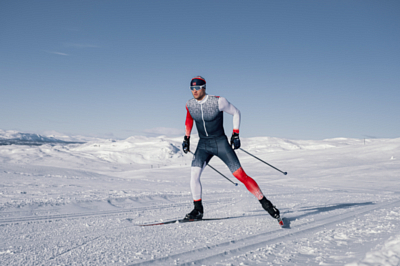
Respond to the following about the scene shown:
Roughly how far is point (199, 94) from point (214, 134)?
0.62 meters

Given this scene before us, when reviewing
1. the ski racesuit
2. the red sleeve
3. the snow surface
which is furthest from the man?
the snow surface

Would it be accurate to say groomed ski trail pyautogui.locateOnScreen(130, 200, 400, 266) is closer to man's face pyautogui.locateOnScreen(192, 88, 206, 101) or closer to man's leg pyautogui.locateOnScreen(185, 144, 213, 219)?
man's leg pyautogui.locateOnScreen(185, 144, 213, 219)

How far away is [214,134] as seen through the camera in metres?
4.18

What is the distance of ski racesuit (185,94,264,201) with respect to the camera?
4078mm

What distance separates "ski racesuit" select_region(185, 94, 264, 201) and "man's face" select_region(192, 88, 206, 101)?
0.16 feet

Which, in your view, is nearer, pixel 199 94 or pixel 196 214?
pixel 199 94

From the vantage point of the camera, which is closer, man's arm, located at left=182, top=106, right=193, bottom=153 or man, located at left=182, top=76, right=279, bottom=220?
man, located at left=182, top=76, right=279, bottom=220

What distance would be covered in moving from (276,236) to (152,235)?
1405mm

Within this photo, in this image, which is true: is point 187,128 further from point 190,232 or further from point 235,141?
point 190,232

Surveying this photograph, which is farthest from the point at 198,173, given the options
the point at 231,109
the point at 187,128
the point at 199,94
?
the point at 199,94

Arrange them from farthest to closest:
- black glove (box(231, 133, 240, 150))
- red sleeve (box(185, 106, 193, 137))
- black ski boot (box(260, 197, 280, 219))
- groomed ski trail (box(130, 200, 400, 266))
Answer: red sleeve (box(185, 106, 193, 137)) < black glove (box(231, 133, 240, 150)) < black ski boot (box(260, 197, 280, 219)) < groomed ski trail (box(130, 200, 400, 266))

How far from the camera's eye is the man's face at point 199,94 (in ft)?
13.5

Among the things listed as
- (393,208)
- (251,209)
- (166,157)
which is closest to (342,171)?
(393,208)

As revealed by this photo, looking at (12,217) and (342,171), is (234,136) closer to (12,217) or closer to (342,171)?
(12,217)
